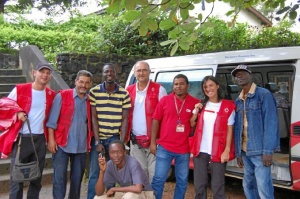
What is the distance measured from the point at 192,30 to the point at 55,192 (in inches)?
101

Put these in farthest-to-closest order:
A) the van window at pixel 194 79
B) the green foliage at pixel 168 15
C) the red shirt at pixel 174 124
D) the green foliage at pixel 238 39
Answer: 1. the green foliage at pixel 238 39
2. the van window at pixel 194 79
3. the red shirt at pixel 174 124
4. the green foliage at pixel 168 15

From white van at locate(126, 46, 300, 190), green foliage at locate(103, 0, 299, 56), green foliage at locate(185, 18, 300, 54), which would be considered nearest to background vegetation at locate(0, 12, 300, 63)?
green foliage at locate(185, 18, 300, 54)

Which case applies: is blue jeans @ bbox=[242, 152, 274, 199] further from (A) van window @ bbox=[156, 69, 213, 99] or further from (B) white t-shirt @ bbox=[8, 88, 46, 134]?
(B) white t-shirt @ bbox=[8, 88, 46, 134]

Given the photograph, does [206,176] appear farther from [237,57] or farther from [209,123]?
[237,57]

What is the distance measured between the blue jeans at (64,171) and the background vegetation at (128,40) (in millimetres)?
4504

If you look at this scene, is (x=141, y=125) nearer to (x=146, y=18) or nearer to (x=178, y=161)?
(x=178, y=161)

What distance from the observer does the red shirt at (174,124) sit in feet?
14.1

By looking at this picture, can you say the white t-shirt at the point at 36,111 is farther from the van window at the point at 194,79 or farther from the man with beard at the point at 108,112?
the van window at the point at 194,79

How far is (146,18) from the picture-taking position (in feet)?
9.71

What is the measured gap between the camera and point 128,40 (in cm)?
914

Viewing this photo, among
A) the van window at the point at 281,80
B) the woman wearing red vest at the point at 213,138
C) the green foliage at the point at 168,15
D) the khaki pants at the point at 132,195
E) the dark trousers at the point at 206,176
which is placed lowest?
the khaki pants at the point at 132,195

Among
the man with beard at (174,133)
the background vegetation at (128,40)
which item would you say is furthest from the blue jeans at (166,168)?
the background vegetation at (128,40)

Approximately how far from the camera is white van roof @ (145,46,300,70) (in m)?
4.38

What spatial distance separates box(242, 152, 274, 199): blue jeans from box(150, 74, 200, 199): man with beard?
2.37ft
